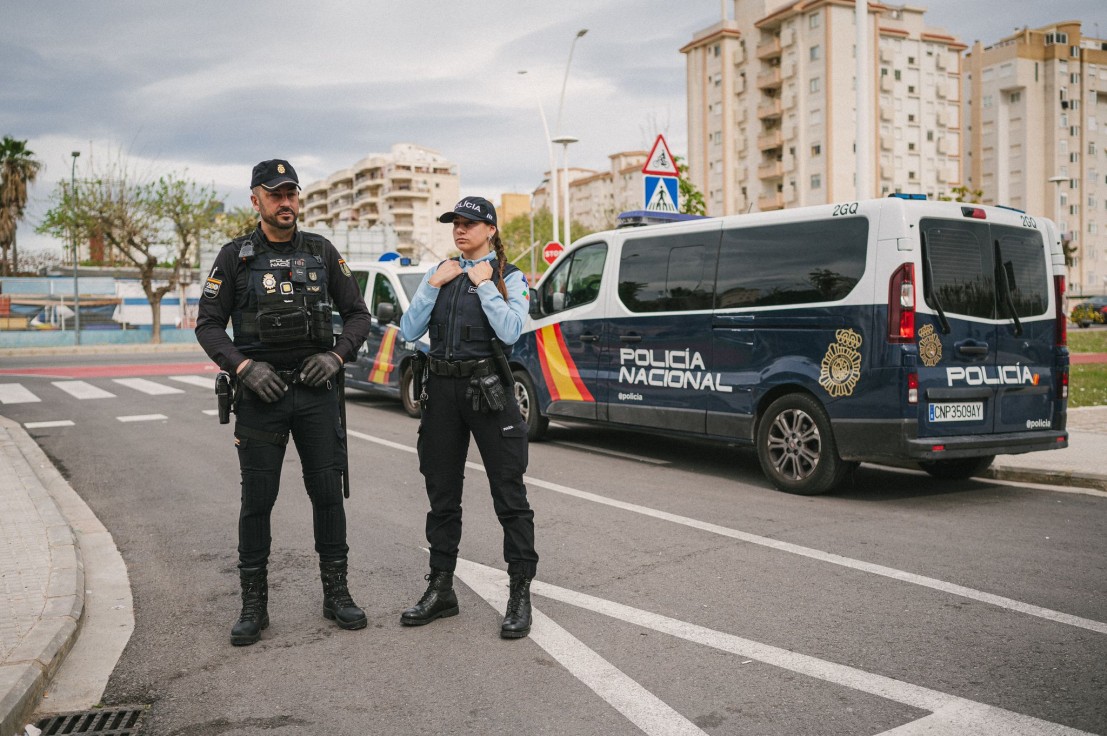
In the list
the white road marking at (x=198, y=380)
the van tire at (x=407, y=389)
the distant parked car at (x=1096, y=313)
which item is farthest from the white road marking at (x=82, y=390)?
the distant parked car at (x=1096, y=313)

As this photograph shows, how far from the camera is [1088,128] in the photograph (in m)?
86.3

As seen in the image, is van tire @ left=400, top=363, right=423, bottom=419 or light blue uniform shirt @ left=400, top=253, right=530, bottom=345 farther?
van tire @ left=400, top=363, right=423, bottom=419

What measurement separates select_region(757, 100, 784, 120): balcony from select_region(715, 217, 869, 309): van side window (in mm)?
65101

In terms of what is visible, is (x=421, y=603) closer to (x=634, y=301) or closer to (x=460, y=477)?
(x=460, y=477)

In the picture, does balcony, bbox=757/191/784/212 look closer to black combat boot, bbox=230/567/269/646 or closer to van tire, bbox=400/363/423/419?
van tire, bbox=400/363/423/419

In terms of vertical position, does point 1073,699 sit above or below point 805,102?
below

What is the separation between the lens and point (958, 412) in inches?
287

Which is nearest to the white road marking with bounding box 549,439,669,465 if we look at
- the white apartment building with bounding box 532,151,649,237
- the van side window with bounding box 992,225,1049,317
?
the van side window with bounding box 992,225,1049,317

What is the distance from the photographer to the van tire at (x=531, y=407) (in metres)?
10.5

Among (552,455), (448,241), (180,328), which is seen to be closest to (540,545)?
(552,455)

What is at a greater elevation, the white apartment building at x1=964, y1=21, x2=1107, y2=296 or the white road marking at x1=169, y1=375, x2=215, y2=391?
the white apartment building at x1=964, y1=21, x2=1107, y2=296

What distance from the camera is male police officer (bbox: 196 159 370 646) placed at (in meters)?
4.37

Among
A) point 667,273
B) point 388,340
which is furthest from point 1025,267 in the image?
point 388,340

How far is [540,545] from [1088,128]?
313ft
